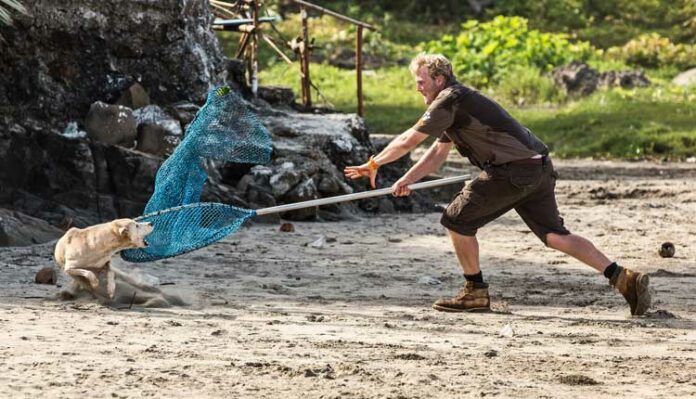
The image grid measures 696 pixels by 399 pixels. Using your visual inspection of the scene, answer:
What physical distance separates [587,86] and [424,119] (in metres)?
16.1

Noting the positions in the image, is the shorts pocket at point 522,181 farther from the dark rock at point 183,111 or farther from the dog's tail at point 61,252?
the dark rock at point 183,111

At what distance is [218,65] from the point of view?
600 inches

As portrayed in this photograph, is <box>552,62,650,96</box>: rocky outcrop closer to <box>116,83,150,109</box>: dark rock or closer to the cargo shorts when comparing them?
<box>116,83,150,109</box>: dark rock

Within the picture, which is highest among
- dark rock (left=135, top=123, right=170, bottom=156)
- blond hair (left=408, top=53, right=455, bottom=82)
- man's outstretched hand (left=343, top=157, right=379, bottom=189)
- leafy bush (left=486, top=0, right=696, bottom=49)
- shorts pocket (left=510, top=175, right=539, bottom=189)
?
leafy bush (left=486, top=0, right=696, bottom=49)

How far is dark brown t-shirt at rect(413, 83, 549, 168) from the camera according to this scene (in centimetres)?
855

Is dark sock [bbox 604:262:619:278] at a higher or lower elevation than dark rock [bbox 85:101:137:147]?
lower

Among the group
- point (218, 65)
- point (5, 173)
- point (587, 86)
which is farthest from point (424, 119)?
point (587, 86)

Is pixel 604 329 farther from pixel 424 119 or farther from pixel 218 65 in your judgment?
pixel 218 65

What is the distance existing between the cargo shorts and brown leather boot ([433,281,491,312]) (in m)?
0.37

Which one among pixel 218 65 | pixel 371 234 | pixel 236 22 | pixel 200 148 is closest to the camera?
pixel 200 148

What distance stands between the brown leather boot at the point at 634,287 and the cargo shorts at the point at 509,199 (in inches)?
17.3

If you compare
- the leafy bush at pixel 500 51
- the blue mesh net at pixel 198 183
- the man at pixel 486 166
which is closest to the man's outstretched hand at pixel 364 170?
the man at pixel 486 166

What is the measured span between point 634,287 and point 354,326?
1706 mm

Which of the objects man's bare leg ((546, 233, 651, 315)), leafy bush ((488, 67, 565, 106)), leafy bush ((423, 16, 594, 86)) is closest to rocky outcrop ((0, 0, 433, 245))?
man's bare leg ((546, 233, 651, 315))
